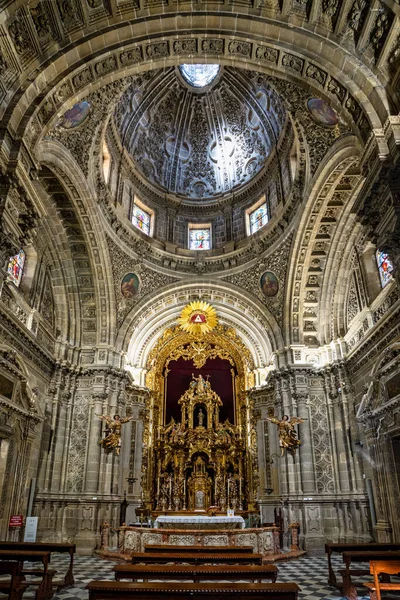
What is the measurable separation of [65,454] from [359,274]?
13.3 metres

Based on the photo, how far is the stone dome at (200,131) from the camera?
21.9 m

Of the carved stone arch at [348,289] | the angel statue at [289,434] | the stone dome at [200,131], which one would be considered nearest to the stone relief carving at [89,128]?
the stone dome at [200,131]

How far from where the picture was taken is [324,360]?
18328mm

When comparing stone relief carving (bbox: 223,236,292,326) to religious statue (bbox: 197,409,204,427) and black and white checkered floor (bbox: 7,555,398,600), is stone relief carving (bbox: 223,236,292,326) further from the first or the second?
black and white checkered floor (bbox: 7,555,398,600)

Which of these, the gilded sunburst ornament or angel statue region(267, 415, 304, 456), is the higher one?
the gilded sunburst ornament

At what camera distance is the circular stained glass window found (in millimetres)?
23594

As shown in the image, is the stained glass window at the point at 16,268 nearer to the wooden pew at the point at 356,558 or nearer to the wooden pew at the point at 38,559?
the wooden pew at the point at 38,559

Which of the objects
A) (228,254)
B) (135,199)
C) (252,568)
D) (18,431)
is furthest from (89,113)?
(252,568)

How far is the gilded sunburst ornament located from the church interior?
0.33 feet

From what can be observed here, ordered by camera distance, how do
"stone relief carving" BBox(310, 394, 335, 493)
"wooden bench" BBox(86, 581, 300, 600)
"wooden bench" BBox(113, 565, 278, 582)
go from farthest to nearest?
"stone relief carving" BBox(310, 394, 335, 493) < "wooden bench" BBox(113, 565, 278, 582) < "wooden bench" BBox(86, 581, 300, 600)

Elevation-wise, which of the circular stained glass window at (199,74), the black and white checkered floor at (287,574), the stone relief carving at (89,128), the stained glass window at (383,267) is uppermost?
the circular stained glass window at (199,74)

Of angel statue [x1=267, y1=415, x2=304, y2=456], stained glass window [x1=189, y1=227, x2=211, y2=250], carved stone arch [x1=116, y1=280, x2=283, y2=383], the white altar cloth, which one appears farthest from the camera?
stained glass window [x1=189, y1=227, x2=211, y2=250]

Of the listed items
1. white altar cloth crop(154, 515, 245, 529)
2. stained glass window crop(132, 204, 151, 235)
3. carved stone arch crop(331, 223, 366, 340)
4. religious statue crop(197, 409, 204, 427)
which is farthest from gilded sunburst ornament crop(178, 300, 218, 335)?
white altar cloth crop(154, 515, 245, 529)

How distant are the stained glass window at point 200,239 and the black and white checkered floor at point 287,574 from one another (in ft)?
48.3
